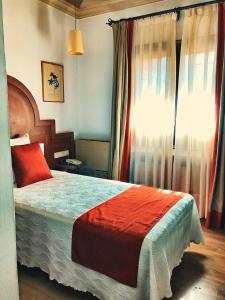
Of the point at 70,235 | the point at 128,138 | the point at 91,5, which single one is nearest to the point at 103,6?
the point at 91,5

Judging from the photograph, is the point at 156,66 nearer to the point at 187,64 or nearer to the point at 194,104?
the point at 187,64

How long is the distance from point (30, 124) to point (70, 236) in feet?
6.30

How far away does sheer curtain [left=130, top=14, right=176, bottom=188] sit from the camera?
3.23 m

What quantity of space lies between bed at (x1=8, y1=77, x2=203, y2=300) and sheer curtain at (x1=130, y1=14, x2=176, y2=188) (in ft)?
2.96

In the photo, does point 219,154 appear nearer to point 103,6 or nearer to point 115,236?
point 115,236

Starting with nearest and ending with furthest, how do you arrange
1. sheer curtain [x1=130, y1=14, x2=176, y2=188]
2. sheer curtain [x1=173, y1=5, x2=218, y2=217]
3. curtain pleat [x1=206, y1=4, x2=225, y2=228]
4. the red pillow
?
the red pillow, curtain pleat [x1=206, y1=4, x2=225, y2=228], sheer curtain [x1=173, y1=5, x2=218, y2=217], sheer curtain [x1=130, y1=14, x2=176, y2=188]

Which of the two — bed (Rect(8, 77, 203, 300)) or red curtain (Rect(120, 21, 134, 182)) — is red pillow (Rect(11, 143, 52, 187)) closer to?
bed (Rect(8, 77, 203, 300))

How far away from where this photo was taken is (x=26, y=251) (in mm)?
2178

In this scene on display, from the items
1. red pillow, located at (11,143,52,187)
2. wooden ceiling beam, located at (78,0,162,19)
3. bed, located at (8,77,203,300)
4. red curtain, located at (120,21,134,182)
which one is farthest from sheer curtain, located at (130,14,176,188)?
red pillow, located at (11,143,52,187)

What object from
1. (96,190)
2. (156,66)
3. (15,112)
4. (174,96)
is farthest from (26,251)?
(156,66)

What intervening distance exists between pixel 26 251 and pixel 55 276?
Result: 0.37 metres

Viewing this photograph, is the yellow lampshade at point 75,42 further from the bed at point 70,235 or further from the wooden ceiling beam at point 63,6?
the bed at point 70,235

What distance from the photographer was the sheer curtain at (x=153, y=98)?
3.23 m

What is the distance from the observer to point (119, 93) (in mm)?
3551
